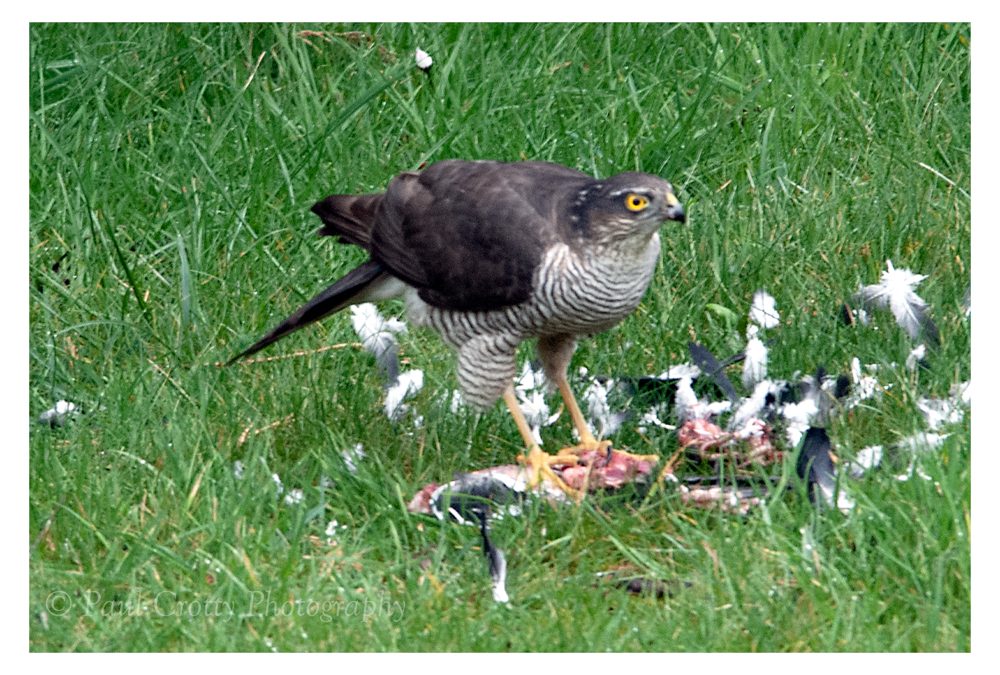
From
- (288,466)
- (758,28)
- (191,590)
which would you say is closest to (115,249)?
(288,466)

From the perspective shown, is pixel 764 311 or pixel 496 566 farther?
pixel 764 311

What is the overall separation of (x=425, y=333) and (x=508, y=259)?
4.04ft

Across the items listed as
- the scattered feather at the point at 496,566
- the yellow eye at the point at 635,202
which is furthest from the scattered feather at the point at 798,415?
the scattered feather at the point at 496,566

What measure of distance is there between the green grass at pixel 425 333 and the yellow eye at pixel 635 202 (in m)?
0.83

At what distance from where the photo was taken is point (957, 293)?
5.52m

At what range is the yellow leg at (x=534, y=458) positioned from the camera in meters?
4.65

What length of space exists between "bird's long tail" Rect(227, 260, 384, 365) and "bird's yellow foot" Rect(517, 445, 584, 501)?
0.75 meters

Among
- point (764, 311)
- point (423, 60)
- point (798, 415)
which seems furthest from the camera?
point (423, 60)

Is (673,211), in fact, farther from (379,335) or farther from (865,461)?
(379,335)

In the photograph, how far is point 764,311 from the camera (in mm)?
5430

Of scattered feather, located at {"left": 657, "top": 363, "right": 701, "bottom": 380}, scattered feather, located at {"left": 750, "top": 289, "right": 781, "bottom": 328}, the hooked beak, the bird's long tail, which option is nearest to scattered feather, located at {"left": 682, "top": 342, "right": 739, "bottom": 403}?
scattered feather, located at {"left": 657, "top": 363, "right": 701, "bottom": 380}

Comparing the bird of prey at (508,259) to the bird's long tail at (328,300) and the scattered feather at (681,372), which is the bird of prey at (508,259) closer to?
the bird's long tail at (328,300)

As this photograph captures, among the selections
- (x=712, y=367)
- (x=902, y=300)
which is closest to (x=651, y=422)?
(x=712, y=367)

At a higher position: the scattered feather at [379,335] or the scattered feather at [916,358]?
the scattered feather at [916,358]
